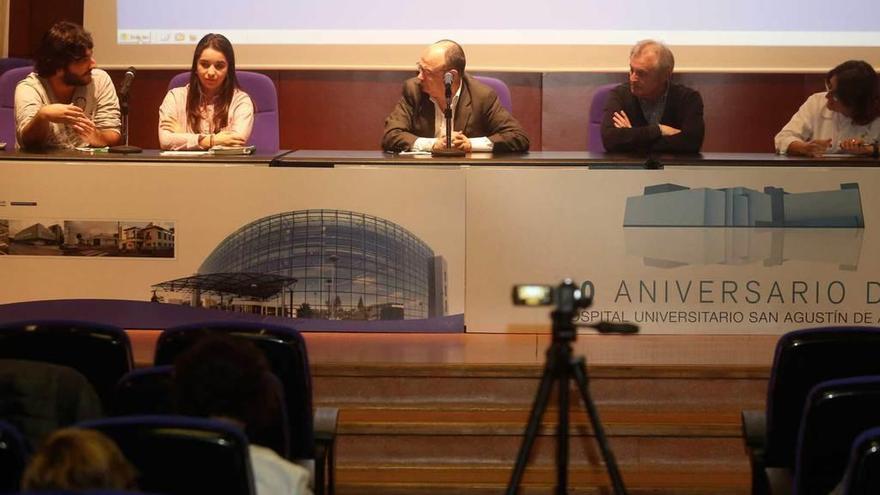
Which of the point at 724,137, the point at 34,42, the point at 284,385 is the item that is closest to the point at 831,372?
the point at 284,385

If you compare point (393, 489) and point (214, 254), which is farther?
point (214, 254)

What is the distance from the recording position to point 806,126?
5.74 metres

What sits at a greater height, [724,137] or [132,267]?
[724,137]

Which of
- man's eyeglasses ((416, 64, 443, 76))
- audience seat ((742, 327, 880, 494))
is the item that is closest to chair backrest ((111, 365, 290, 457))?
audience seat ((742, 327, 880, 494))

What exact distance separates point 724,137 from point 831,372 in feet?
14.5

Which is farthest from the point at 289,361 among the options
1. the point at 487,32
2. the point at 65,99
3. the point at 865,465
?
the point at 487,32

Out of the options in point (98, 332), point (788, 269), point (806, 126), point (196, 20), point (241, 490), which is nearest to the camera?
point (241, 490)

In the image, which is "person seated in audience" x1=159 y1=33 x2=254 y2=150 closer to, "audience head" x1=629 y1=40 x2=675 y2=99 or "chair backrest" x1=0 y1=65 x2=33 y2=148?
"chair backrest" x1=0 y1=65 x2=33 y2=148

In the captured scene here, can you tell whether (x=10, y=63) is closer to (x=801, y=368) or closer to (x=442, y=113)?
(x=442, y=113)

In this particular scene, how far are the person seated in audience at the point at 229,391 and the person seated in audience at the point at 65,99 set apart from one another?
292 cm

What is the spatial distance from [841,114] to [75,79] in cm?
351

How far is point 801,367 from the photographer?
3.16 meters

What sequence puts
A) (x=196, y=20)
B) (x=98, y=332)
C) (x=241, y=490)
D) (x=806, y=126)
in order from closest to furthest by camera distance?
(x=241, y=490) → (x=98, y=332) → (x=806, y=126) → (x=196, y=20)

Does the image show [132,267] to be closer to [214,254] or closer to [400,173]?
[214,254]
